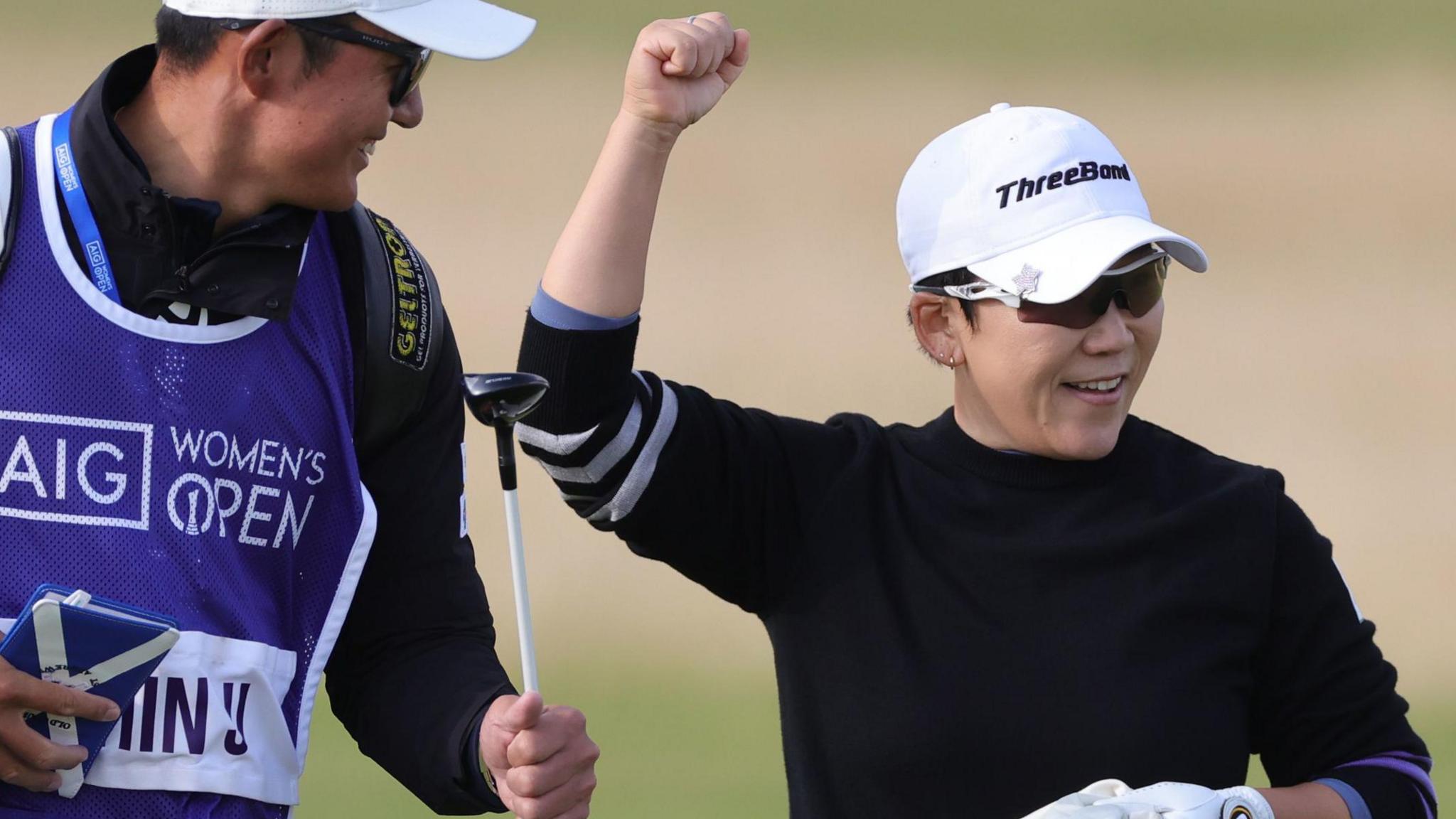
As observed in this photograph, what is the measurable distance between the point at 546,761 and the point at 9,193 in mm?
807

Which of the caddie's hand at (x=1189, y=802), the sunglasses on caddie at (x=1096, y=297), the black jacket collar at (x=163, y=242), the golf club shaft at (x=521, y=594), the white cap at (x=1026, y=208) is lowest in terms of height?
the caddie's hand at (x=1189, y=802)

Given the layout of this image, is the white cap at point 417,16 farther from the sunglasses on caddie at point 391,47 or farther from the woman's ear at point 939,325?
the woman's ear at point 939,325

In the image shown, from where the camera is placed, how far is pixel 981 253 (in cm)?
246

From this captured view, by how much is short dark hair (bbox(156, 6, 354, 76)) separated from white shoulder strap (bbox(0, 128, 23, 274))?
0.23m

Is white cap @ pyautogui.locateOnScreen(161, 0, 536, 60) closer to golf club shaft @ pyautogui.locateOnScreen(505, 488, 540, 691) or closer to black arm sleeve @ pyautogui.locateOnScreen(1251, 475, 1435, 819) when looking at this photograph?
golf club shaft @ pyautogui.locateOnScreen(505, 488, 540, 691)

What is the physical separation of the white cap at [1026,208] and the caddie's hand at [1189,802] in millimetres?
559

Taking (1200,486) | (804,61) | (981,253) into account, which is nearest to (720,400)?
(981,253)

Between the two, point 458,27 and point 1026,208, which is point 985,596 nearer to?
point 1026,208

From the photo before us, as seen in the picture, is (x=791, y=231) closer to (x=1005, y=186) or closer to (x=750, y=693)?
(x=750, y=693)

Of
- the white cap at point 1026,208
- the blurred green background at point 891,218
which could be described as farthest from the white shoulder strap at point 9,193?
the blurred green background at point 891,218

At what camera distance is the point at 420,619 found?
251cm

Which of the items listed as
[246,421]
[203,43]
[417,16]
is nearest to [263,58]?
[203,43]

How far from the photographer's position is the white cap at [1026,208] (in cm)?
242

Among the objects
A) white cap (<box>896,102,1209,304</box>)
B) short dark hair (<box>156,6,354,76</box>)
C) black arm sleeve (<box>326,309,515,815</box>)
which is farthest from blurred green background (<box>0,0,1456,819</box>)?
short dark hair (<box>156,6,354,76</box>)
